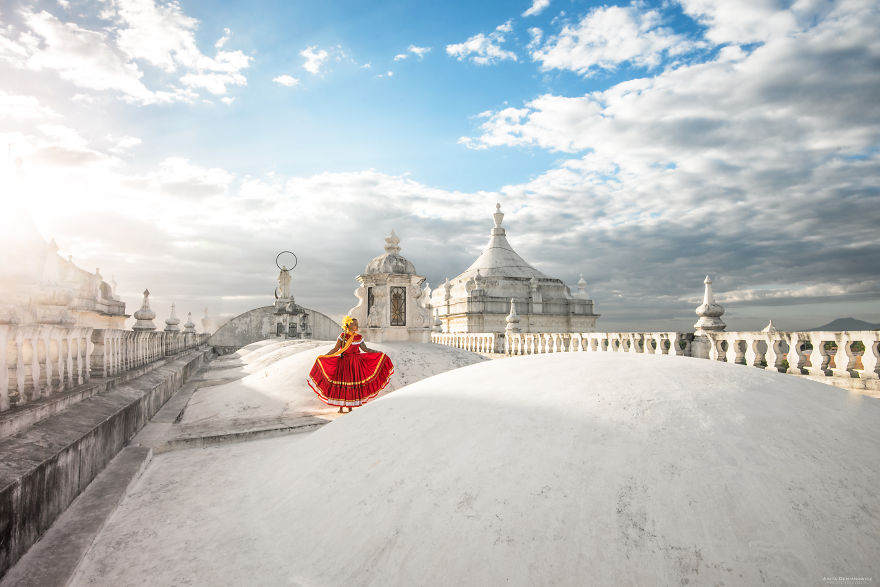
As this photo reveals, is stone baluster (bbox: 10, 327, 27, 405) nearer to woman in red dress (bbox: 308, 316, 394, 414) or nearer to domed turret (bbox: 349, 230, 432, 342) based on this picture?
woman in red dress (bbox: 308, 316, 394, 414)

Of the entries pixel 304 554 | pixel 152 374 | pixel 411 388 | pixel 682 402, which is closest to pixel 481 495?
pixel 304 554

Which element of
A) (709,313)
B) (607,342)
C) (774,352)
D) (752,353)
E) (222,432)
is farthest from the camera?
(607,342)

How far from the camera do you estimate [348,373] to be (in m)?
9.35

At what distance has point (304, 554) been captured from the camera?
104 inches

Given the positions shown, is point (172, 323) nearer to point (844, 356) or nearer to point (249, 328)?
point (249, 328)

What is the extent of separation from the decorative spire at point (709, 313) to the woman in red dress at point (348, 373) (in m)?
6.44

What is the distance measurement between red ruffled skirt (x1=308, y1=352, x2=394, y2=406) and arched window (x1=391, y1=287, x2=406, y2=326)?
5171 mm

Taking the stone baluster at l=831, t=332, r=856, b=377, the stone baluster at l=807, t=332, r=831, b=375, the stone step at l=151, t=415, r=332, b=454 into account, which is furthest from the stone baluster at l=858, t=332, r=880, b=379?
the stone step at l=151, t=415, r=332, b=454

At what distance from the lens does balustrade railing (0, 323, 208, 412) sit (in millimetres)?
3865

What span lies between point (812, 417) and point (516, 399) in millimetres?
1897

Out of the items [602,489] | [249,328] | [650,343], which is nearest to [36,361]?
[602,489]

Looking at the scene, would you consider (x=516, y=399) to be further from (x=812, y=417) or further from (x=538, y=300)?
(x=538, y=300)

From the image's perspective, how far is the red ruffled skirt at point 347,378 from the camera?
9.26 meters

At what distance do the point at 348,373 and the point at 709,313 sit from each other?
705 centimetres
